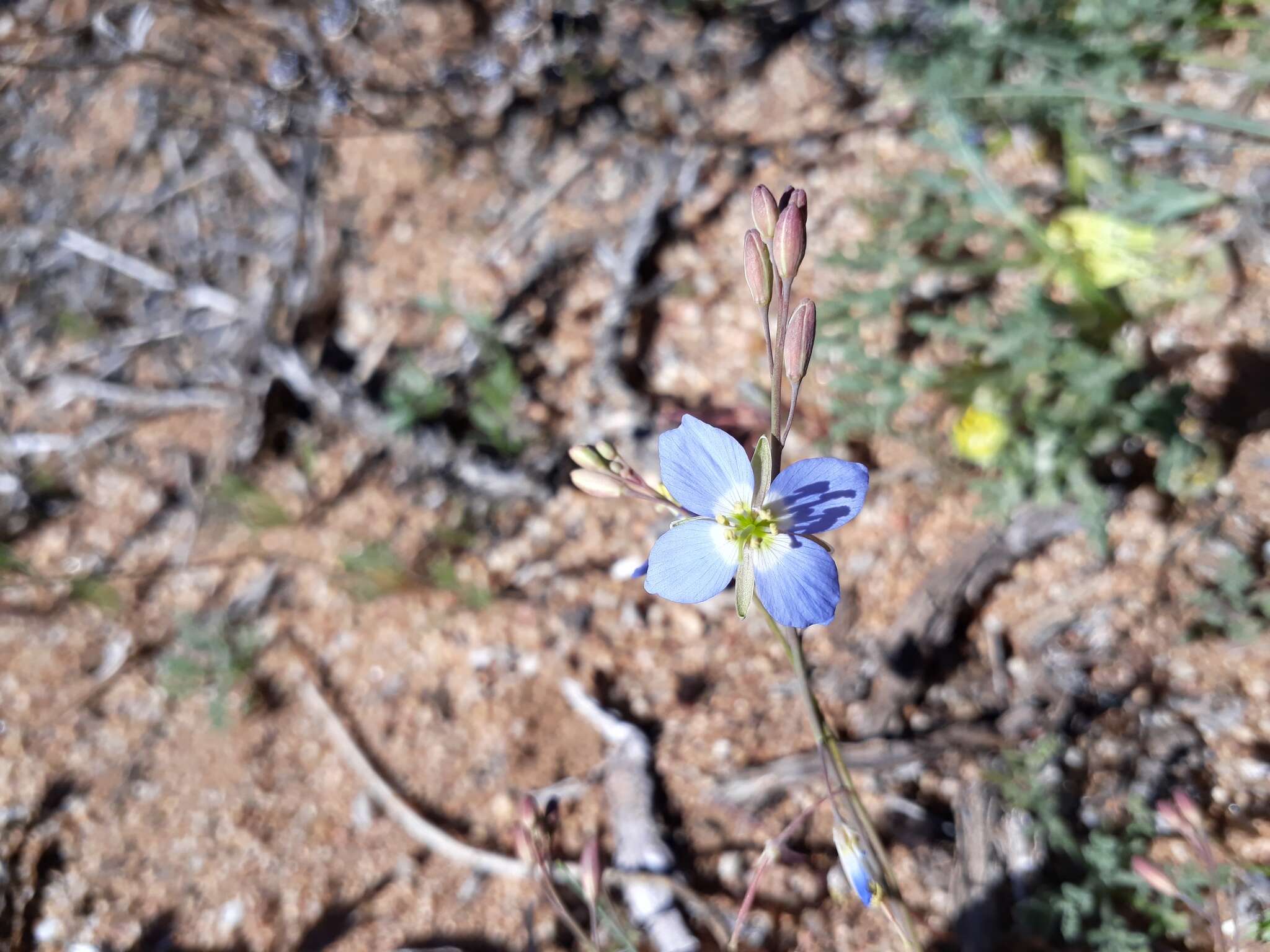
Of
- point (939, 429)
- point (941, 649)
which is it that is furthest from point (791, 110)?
point (941, 649)

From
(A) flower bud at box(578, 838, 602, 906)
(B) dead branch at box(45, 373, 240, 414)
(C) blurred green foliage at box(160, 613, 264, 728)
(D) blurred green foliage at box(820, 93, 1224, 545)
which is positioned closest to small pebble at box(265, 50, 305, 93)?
(B) dead branch at box(45, 373, 240, 414)

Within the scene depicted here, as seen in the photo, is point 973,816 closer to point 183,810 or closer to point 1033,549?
point 1033,549

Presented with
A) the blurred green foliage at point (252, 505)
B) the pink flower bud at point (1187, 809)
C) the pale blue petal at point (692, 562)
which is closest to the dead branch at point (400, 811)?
the blurred green foliage at point (252, 505)

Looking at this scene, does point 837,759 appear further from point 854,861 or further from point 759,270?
point 759,270

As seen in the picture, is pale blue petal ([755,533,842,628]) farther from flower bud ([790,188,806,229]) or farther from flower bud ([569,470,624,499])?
flower bud ([790,188,806,229])

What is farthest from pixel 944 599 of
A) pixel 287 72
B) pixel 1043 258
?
pixel 287 72

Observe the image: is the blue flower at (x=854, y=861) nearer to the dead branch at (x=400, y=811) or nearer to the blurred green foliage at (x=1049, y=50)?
the dead branch at (x=400, y=811)
